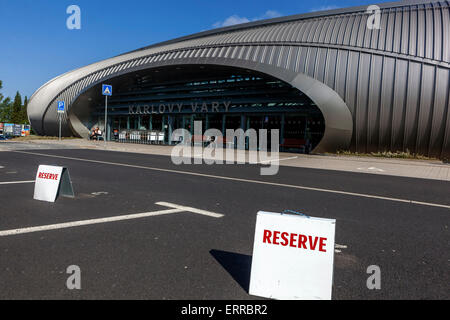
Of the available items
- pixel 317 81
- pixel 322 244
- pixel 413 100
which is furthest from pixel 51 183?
pixel 413 100

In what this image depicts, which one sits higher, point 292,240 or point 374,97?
point 374,97

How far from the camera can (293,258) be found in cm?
266

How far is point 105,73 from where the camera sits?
33031mm

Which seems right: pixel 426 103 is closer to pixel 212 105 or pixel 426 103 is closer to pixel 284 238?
pixel 212 105

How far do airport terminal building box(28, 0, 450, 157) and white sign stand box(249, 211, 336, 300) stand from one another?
1707 cm

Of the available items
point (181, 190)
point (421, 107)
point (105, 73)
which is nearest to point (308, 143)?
point (421, 107)

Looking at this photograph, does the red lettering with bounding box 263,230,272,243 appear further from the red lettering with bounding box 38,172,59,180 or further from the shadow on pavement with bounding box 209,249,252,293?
the red lettering with bounding box 38,172,59,180

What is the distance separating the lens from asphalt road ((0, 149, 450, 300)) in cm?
277

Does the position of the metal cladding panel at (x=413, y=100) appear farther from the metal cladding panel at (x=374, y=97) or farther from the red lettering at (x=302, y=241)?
the red lettering at (x=302, y=241)

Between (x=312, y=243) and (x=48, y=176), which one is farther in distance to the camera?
(x=48, y=176)

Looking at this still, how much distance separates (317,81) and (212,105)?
32.1 ft

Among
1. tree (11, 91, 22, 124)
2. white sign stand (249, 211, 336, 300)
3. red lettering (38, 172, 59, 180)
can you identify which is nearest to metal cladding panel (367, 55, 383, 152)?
red lettering (38, 172, 59, 180)

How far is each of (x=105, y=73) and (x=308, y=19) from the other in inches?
806

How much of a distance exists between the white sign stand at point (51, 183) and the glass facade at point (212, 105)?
18.0 metres
